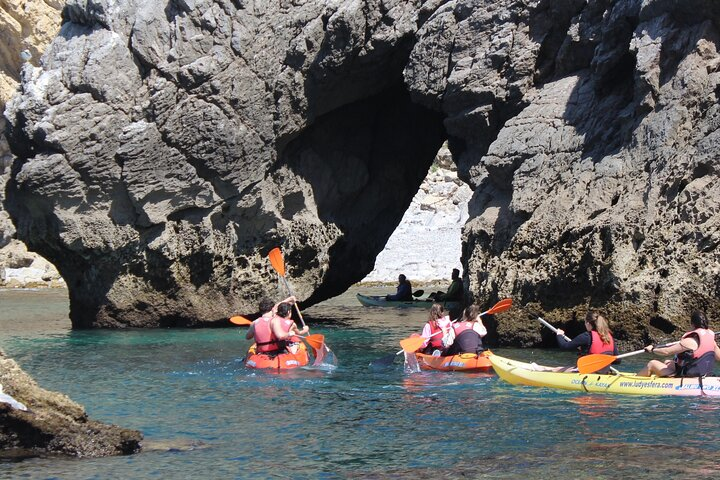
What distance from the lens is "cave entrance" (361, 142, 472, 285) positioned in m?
49.9

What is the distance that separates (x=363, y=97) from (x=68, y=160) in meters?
7.20

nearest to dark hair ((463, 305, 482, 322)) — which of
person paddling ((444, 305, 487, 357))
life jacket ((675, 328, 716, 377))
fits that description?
person paddling ((444, 305, 487, 357))

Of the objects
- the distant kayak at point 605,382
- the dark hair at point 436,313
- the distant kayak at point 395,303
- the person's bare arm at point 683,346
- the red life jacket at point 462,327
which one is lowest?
the distant kayak at point 605,382

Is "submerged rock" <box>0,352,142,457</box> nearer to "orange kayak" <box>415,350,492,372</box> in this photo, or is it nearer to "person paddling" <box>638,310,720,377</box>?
"person paddling" <box>638,310,720,377</box>

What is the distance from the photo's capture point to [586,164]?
19094 millimetres

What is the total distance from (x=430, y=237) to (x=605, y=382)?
40627 millimetres

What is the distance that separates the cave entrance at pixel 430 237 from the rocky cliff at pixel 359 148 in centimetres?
2090

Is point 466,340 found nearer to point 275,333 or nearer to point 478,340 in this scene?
point 478,340

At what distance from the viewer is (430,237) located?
54938 mm

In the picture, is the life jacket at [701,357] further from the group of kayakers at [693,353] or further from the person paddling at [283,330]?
the person paddling at [283,330]

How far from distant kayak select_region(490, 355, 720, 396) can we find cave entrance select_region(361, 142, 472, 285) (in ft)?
105

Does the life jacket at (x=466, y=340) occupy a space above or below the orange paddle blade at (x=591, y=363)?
above

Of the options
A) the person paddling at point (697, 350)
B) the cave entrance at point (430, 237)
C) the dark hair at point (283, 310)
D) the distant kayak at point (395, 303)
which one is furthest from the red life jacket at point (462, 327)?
the cave entrance at point (430, 237)

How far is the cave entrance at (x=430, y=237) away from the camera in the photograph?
49.9 metres
